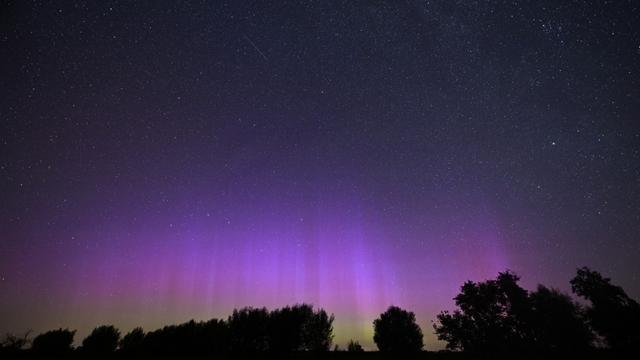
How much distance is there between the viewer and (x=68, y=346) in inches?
2352

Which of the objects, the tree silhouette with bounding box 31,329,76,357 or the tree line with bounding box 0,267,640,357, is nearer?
the tree line with bounding box 0,267,640,357

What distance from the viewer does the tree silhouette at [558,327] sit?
143 feet

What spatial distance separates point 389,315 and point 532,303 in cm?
2961

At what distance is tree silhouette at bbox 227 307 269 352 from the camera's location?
206ft

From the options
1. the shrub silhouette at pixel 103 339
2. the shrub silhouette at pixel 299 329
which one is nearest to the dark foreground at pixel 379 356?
the shrub silhouette at pixel 299 329

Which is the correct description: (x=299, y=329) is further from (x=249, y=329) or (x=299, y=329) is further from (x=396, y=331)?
(x=396, y=331)

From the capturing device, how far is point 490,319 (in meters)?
45.8

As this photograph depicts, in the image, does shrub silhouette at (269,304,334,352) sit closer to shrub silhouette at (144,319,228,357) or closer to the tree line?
the tree line

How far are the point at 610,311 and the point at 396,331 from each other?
35041 millimetres

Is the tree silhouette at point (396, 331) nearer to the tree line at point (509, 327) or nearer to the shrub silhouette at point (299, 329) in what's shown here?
the tree line at point (509, 327)

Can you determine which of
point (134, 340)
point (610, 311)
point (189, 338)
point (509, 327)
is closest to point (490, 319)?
point (509, 327)

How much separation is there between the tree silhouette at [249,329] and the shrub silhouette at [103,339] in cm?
2389

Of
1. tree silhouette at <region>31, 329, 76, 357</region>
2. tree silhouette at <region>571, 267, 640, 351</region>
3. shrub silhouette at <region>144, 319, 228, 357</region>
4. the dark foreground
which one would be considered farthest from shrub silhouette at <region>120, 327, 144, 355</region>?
tree silhouette at <region>571, 267, 640, 351</region>

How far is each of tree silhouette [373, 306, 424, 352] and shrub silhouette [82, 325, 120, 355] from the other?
5336 centimetres
